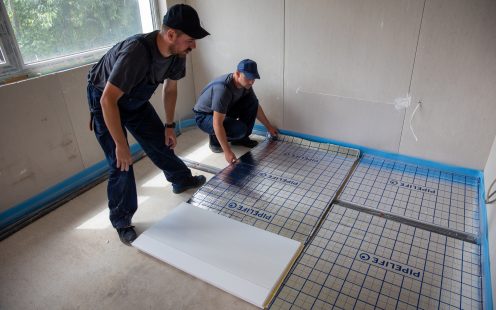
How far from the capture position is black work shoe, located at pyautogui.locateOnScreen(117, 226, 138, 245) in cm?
179

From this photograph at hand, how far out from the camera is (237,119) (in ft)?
8.77

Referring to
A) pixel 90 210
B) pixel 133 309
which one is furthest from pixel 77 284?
pixel 90 210

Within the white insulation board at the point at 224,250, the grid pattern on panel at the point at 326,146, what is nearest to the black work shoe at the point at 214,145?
the grid pattern on panel at the point at 326,146

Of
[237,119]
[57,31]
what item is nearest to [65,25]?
[57,31]

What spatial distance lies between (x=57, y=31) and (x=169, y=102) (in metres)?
0.93

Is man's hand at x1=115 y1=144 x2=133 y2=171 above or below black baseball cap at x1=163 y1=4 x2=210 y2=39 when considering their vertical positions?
below

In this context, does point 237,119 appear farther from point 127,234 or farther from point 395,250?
point 395,250

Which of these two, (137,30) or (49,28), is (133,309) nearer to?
(49,28)

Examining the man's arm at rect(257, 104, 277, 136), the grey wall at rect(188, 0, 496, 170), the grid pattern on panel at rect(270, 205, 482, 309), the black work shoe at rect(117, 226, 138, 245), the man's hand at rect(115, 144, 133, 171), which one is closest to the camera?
the grid pattern on panel at rect(270, 205, 482, 309)

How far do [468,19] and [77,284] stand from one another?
8.11 ft

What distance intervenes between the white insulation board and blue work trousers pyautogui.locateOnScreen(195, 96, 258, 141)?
2.65 feet

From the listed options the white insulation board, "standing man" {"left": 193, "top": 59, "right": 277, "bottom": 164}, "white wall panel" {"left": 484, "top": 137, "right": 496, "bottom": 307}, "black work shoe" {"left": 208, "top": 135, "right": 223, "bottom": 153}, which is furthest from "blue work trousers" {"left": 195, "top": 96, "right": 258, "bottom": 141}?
"white wall panel" {"left": 484, "top": 137, "right": 496, "bottom": 307}

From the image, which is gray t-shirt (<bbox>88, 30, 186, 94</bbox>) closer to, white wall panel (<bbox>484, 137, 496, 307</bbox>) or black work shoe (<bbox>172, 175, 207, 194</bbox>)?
black work shoe (<bbox>172, 175, 207, 194</bbox>)

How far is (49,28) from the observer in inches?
82.9
